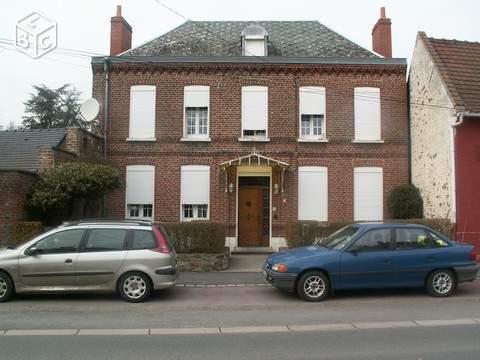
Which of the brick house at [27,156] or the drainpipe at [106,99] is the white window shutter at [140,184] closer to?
the drainpipe at [106,99]

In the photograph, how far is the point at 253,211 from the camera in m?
18.0

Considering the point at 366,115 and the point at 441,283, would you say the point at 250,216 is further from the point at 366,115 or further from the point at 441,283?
the point at 441,283

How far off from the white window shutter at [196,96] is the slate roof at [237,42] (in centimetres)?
154

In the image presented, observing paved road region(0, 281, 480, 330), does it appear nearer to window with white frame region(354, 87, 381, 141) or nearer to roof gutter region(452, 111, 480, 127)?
roof gutter region(452, 111, 480, 127)

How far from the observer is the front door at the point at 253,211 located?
1783 centimetres

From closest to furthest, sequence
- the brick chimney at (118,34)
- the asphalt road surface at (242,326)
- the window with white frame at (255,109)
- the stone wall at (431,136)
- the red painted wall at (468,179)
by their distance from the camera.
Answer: the asphalt road surface at (242,326)
the red painted wall at (468,179)
the stone wall at (431,136)
the window with white frame at (255,109)
the brick chimney at (118,34)

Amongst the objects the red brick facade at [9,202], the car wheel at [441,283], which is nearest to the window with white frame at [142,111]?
the red brick facade at [9,202]

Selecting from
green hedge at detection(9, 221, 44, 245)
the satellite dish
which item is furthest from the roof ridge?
green hedge at detection(9, 221, 44, 245)

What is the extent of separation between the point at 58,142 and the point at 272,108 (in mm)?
8220

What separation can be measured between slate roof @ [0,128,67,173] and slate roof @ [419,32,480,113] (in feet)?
44.4

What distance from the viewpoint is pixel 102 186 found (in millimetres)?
14203

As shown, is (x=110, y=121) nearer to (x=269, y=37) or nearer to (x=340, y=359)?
(x=269, y=37)

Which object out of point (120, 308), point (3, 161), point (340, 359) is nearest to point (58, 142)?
point (3, 161)

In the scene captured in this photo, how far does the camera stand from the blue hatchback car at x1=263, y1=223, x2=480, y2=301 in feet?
30.1
